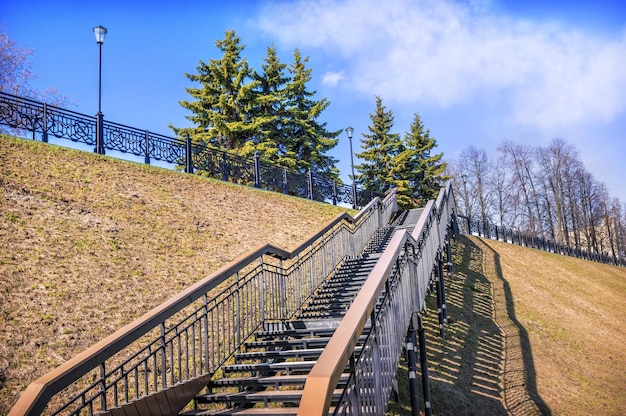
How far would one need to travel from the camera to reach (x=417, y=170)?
3375 centimetres

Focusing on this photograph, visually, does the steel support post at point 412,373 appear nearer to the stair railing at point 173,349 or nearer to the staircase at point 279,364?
the staircase at point 279,364

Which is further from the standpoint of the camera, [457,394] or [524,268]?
[524,268]

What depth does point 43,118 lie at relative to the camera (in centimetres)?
1416

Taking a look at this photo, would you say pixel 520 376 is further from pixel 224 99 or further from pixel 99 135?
pixel 224 99

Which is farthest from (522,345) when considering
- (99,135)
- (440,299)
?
(99,135)

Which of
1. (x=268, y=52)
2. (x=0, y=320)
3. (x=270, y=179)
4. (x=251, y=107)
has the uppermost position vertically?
(x=268, y=52)

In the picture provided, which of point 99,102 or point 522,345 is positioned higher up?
point 99,102

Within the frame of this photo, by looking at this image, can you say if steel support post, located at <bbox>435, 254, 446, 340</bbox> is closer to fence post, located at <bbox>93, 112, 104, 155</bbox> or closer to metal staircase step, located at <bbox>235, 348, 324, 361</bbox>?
metal staircase step, located at <bbox>235, 348, 324, 361</bbox>

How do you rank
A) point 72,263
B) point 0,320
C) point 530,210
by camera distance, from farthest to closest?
point 530,210, point 72,263, point 0,320

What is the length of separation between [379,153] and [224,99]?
39.7 ft

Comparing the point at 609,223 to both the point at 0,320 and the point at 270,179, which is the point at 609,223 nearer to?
the point at 270,179

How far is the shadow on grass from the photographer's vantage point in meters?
7.91

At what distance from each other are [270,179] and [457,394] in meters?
13.3

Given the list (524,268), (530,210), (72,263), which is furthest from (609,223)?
(72,263)
